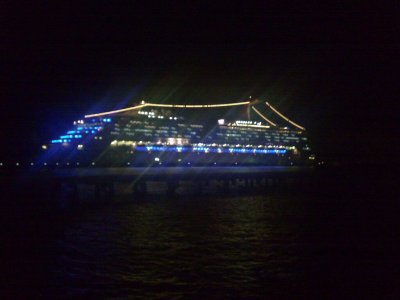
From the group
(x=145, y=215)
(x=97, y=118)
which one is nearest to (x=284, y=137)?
(x=97, y=118)

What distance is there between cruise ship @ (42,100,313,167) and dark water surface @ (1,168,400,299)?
3481cm

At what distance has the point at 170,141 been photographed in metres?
62.5

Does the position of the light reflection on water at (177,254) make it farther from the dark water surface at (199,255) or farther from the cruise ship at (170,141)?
the cruise ship at (170,141)

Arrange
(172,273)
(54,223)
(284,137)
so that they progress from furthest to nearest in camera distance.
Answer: (284,137) → (54,223) → (172,273)

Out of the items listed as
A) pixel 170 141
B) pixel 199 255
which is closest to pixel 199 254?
pixel 199 255

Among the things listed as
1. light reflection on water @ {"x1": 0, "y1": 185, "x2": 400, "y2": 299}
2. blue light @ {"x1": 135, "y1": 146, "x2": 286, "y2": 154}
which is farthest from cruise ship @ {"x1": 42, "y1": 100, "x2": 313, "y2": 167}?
light reflection on water @ {"x1": 0, "y1": 185, "x2": 400, "y2": 299}

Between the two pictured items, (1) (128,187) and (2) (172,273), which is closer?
(2) (172,273)

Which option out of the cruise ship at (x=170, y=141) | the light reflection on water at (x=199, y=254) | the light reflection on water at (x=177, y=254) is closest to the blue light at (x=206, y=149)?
the cruise ship at (x=170, y=141)

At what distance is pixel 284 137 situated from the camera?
263ft

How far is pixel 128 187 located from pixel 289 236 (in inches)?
852

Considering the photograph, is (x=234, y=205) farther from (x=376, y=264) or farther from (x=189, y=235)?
(x=376, y=264)

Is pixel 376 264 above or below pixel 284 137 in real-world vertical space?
below

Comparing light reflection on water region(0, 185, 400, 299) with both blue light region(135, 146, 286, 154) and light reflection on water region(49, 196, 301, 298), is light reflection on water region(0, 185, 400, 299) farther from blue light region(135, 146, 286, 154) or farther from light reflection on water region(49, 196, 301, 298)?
blue light region(135, 146, 286, 154)

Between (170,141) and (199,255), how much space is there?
5225 centimetres
